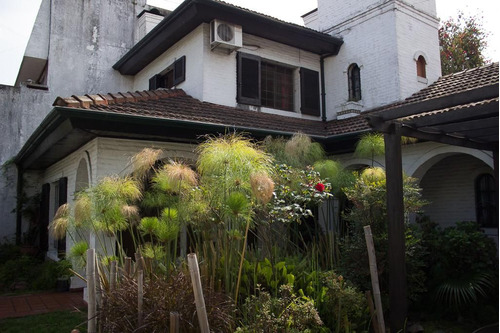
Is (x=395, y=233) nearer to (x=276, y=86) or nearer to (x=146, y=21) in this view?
(x=276, y=86)

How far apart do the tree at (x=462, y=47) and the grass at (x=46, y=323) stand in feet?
60.2

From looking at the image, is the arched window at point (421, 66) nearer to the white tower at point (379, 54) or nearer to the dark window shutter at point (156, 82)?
the white tower at point (379, 54)

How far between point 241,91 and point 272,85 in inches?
51.1

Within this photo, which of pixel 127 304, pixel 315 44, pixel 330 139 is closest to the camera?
pixel 127 304

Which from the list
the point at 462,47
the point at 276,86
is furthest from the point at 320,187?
the point at 462,47

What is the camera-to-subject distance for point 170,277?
161 inches

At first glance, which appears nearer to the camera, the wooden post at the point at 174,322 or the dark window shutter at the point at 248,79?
the wooden post at the point at 174,322

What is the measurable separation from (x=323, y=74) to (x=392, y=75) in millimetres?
2119

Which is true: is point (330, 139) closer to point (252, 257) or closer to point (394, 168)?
point (394, 168)

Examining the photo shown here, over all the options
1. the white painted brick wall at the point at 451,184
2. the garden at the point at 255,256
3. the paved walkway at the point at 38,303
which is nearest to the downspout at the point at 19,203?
the paved walkway at the point at 38,303

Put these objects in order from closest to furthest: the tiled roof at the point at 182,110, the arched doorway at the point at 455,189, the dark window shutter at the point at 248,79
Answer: the tiled roof at the point at 182,110 < the arched doorway at the point at 455,189 < the dark window shutter at the point at 248,79

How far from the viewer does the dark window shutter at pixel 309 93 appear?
1158 centimetres

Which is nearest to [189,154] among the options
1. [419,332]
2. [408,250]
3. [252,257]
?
[252,257]

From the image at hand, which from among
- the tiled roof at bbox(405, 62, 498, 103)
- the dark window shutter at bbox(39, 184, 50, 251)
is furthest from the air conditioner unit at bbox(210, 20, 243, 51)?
the dark window shutter at bbox(39, 184, 50, 251)
